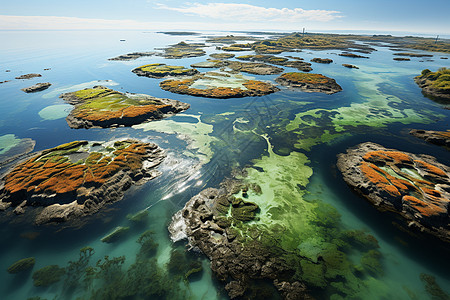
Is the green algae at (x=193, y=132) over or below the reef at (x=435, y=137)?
below

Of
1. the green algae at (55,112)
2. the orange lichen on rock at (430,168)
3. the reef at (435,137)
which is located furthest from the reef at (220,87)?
the orange lichen on rock at (430,168)

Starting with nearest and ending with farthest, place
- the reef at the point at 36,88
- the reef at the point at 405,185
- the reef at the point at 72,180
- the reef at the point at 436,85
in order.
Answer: the reef at the point at 405,185 → the reef at the point at 72,180 → the reef at the point at 436,85 → the reef at the point at 36,88

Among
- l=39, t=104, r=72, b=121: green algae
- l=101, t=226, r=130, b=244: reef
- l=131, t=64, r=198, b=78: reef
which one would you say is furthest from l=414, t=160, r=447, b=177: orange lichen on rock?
l=131, t=64, r=198, b=78: reef

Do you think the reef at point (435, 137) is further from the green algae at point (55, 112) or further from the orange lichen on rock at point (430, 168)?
the green algae at point (55, 112)

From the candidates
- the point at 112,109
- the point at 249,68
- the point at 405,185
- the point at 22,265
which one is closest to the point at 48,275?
the point at 22,265

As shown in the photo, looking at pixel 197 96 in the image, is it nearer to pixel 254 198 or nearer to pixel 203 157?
pixel 203 157

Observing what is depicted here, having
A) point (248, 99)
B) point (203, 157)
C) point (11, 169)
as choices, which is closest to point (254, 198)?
point (203, 157)

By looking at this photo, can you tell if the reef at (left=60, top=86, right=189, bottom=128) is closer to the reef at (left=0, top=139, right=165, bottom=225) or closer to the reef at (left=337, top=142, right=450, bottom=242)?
the reef at (left=0, top=139, right=165, bottom=225)
